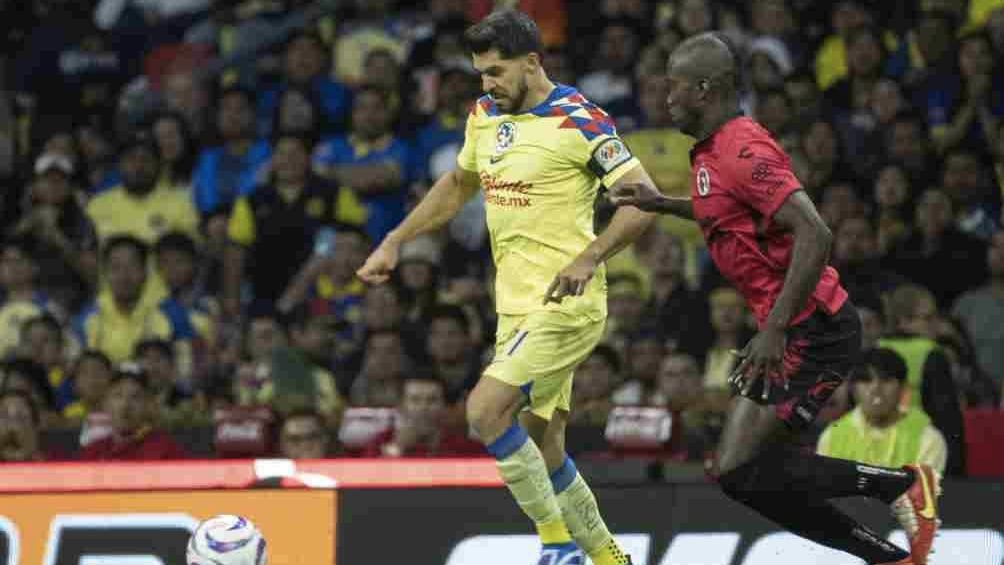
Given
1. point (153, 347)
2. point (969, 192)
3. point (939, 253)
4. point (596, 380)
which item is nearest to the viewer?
point (596, 380)

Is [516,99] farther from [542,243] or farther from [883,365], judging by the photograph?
[883,365]

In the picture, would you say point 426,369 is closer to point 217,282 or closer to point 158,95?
point 217,282

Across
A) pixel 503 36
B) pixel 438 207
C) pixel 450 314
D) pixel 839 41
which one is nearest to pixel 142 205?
pixel 450 314

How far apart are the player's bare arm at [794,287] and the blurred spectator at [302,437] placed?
464 cm

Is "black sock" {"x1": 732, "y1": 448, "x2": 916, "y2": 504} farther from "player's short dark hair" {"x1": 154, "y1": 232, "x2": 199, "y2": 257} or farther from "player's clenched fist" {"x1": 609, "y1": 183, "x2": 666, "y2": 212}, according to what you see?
"player's short dark hair" {"x1": 154, "y1": 232, "x2": 199, "y2": 257}

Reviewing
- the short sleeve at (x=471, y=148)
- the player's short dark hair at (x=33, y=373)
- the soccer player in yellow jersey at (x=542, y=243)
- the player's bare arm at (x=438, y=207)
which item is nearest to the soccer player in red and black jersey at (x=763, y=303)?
the soccer player in yellow jersey at (x=542, y=243)

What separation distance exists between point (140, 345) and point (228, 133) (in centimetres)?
249

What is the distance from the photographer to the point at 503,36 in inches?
358

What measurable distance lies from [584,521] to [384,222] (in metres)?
6.70

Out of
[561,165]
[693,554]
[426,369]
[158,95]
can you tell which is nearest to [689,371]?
[426,369]

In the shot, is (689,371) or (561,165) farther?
(689,371)

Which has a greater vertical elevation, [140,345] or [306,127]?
[306,127]

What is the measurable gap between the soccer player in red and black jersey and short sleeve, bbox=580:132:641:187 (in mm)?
291

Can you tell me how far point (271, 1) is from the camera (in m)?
18.0
